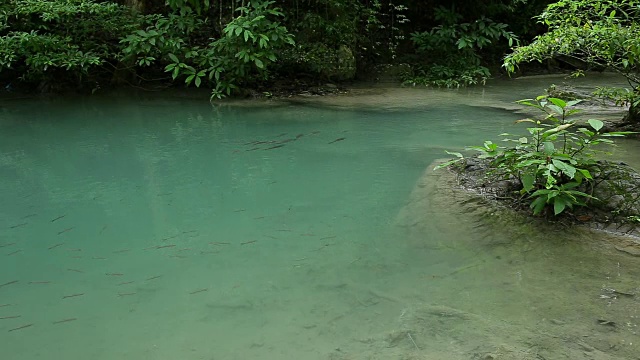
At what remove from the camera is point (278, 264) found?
247cm

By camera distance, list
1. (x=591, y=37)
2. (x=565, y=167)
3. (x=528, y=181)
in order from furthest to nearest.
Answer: (x=591, y=37), (x=528, y=181), (x=565, y=167)

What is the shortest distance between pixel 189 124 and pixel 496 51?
5.28 m

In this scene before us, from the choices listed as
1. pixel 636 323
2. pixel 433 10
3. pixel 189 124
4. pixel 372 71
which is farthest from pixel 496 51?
pixel 636 323

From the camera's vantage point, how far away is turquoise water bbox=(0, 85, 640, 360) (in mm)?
1922

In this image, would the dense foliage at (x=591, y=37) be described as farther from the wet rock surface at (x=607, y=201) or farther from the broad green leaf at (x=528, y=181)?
the broad green leaf at (x=528, y=181)

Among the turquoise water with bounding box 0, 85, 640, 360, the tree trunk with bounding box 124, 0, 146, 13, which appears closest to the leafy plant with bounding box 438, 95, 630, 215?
the turquoise water with bounding box 0, 85, 640, 360

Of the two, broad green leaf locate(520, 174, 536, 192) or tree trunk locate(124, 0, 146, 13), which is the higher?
tree trunk locate(124, 0, 146, 13)

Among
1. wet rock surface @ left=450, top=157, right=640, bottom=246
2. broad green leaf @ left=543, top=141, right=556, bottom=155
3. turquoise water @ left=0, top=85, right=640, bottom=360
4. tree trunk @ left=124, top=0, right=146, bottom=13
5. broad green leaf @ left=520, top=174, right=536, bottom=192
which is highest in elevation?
tree trunk @ left=124, top=0, right=146, bottom=13

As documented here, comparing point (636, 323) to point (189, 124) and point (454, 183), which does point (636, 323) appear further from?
point (189, 124)

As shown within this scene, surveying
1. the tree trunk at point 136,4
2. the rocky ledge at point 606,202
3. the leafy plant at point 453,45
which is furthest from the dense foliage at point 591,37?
the tree trunk at point 136,4

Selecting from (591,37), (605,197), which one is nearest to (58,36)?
(591,37)

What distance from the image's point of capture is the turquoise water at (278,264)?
1922 millimetres

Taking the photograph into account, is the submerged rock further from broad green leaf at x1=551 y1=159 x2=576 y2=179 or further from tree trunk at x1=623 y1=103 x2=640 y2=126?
tree trunk at x1=623 y1=103 x2=640 y2=126

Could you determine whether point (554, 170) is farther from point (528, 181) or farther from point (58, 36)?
point (58, 36)
